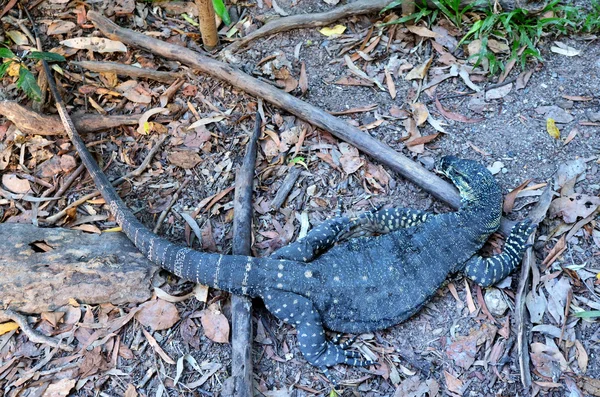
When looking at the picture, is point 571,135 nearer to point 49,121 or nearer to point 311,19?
point 311,19

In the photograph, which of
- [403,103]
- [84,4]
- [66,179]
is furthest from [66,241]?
[403,103]

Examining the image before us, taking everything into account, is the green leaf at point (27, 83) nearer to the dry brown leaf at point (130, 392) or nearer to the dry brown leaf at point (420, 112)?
the dry brown leaf at point (130, 392)

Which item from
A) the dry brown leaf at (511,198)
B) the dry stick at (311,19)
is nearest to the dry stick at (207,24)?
the dry stick at (311,19)

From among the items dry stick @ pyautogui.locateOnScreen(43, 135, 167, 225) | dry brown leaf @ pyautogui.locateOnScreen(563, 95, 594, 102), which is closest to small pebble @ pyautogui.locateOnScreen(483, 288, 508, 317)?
dry brown leaf @ pyautogui.locateOnScreen(563, 95, 594, 102)

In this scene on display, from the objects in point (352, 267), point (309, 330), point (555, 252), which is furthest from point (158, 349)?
point (555, 252)

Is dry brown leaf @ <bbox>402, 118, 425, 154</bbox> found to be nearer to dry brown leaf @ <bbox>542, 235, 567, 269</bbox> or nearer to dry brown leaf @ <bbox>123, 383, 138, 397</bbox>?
dry brown leaf @ <bbox>542, 235, 567, 269</bbox>
